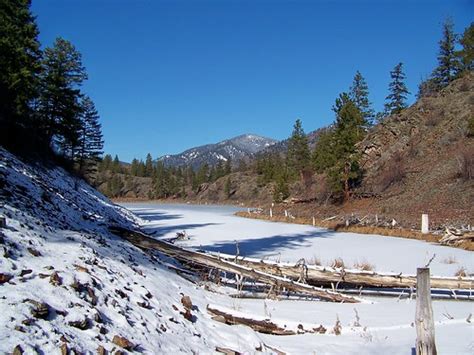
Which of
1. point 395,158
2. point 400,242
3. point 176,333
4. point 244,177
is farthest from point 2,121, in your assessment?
point 244,177

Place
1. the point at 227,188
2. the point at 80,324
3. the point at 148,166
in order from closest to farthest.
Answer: the point at 80,324 < the point at 227,188 < the point at 148,166

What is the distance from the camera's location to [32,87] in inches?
1048

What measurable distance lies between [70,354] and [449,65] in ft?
239

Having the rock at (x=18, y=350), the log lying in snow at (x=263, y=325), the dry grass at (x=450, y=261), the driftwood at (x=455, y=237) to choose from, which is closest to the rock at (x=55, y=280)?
the rock at (x=18, y=350)

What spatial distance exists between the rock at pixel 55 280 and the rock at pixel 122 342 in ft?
3.64

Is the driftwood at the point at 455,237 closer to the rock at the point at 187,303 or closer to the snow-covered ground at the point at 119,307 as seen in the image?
the snow-covered ground at the point at 119,307

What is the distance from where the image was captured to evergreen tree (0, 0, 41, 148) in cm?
2136

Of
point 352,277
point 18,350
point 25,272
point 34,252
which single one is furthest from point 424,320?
point 34,252

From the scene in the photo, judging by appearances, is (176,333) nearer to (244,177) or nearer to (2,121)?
(2,121)

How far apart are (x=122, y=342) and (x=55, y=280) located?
126 cm

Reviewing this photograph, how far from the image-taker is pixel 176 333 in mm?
5449

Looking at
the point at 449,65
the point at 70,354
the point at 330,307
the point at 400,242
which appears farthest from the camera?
the point at 449,65

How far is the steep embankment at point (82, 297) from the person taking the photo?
13.0 ft

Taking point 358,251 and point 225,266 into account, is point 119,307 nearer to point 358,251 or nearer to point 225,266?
point 225,266
